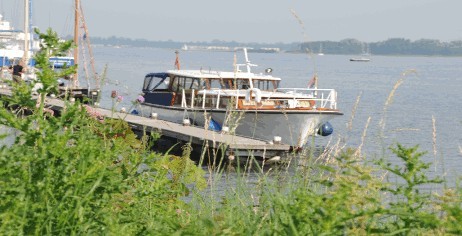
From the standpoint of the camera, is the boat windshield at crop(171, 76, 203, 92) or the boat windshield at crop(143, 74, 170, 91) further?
the boat windshield at crop(143, 74, 170, 91)

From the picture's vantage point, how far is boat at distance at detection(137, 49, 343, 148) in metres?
23.8

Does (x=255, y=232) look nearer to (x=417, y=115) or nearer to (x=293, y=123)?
(x=293, y=123)

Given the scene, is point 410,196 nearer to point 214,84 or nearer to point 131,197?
point 131,197

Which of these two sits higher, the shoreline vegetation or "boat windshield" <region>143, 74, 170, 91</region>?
the shoreline vegetation

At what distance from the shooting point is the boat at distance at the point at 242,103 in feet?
77.9

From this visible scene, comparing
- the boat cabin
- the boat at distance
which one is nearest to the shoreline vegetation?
the boat at distance

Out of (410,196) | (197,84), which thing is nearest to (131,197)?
(410,196)

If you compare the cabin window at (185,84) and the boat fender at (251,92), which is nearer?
the boat fender at (251,92)

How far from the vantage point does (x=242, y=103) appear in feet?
77.3

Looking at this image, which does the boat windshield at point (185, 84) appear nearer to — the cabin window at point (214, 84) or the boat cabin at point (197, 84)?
the boat cabin at point (197, 84)

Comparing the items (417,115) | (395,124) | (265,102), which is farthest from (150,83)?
(417,115)

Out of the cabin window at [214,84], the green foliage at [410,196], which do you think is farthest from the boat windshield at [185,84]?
the green foliage at [410,196]

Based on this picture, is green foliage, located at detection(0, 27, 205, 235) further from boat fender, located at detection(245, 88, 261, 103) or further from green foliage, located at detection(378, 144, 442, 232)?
boat fender, located at detection(245, 88, 261, 103)

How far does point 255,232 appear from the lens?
12.7ft
